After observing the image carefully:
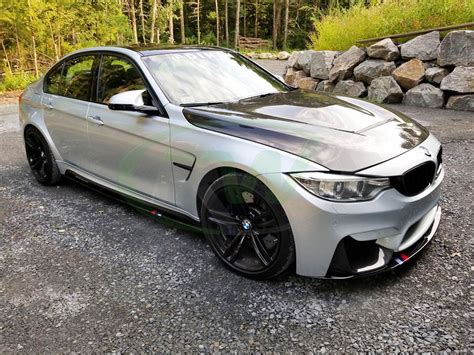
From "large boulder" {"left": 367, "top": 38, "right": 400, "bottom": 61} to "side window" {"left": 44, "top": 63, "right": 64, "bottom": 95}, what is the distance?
20.4ft

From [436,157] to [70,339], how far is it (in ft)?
8.20

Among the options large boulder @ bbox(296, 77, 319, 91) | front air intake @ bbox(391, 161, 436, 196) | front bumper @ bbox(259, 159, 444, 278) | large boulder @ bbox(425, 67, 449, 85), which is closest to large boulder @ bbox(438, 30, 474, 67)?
large boulder @ bbox(425, 67, 449, 85)

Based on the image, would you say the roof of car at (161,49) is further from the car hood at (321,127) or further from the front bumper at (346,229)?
the front bumper at (346,229)

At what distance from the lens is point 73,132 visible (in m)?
3.80

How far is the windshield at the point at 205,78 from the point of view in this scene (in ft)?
10.1

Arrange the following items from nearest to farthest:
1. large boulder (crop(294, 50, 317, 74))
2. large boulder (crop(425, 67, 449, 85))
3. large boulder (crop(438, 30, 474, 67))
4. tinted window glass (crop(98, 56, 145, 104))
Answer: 1. tinted window glass (crop(98, 56, 145, 104))
2. large boulder (crop(438, 30, 474, 67))
3. large boulder (crop(425, 67, 449, 85))
4. large boulder (crop(294, 50, 317, 74))

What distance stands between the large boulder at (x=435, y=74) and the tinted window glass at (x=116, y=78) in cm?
600

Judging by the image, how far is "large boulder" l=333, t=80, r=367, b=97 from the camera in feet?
27.3

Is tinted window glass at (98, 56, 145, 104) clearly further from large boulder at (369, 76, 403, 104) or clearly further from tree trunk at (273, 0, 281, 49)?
tree trunk at (273, 0, 281, 49)

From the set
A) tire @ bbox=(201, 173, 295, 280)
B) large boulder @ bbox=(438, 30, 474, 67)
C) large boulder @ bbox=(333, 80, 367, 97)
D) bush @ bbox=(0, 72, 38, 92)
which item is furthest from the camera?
bush @ bbox=(0, 72, 38, 92)

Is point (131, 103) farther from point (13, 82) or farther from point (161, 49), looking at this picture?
point (13, 82)

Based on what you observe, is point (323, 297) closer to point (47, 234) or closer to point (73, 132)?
point (47, 234)

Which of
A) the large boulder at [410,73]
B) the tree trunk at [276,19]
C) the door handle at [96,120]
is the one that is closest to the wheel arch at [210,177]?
the door handle at [96,120]

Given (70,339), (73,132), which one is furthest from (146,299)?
(73,132)
